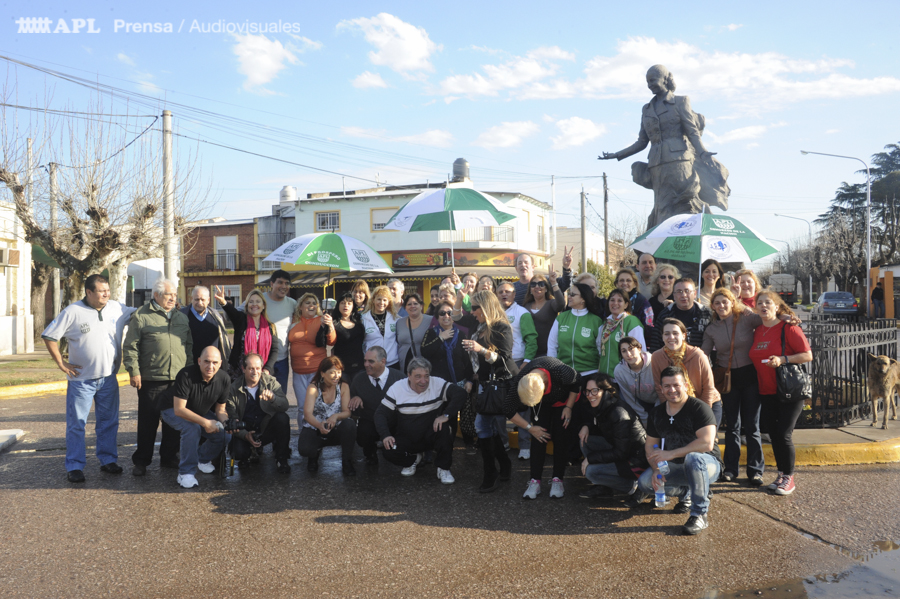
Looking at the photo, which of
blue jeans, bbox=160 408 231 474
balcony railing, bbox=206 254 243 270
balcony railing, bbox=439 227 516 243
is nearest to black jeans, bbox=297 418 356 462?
blue jeans, bbox=160 408 231 474

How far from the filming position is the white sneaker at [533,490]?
Result: 17.6 ft

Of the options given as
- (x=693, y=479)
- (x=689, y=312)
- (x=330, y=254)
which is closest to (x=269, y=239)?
(x=330, y=254)

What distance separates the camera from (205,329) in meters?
6.76

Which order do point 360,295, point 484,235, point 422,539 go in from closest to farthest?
point 422,539 < point 360,295 < point 484,235

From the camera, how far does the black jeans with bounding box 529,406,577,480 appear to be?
18.1 feet

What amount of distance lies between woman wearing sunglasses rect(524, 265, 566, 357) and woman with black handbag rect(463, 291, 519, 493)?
2.63ft

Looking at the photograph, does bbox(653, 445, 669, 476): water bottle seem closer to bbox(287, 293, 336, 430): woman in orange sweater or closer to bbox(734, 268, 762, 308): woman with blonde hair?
bbox(734, 268, 762, 308): woman with blonde hair

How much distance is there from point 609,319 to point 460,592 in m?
3.04

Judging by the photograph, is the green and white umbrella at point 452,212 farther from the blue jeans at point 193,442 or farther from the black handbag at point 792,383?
the black handbag at point 792,383

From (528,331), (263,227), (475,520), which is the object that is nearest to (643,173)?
(528,331)

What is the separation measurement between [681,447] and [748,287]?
6.75 ft

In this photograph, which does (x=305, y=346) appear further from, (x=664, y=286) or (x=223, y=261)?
(x=223, y=261)

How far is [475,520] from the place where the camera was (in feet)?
16.0

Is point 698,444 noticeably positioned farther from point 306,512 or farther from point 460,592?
point 306,512
